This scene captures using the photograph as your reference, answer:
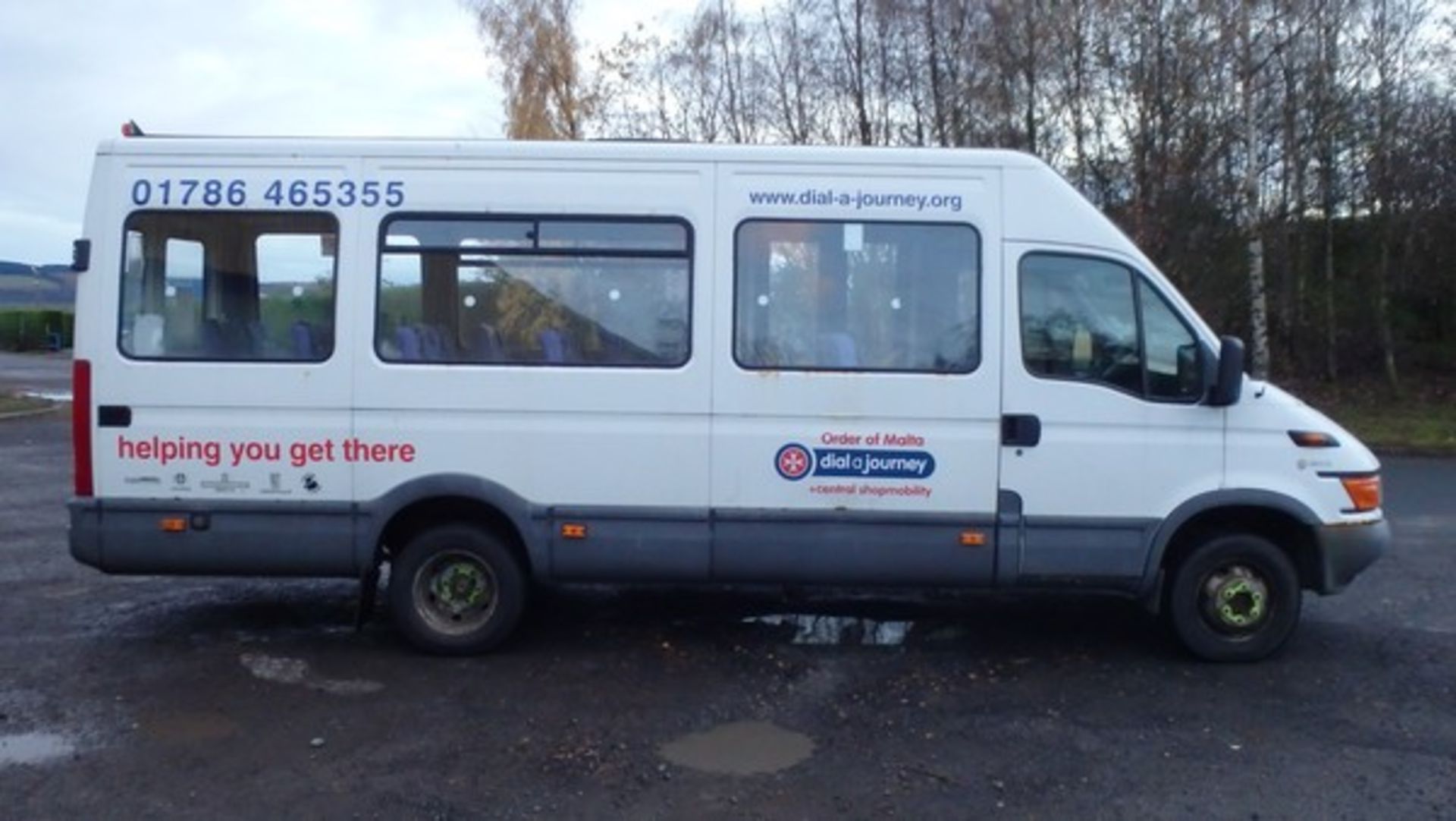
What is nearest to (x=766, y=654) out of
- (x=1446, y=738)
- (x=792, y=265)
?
(x=792, y=265)

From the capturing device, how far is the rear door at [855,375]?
22.7ft

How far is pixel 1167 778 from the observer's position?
216 inches

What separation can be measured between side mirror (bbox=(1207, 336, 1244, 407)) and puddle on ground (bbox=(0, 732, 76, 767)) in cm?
568

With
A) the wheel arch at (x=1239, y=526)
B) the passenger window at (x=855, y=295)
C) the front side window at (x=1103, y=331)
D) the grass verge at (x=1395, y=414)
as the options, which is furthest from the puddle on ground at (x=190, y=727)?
the grass verge at (x=1395, y=414)

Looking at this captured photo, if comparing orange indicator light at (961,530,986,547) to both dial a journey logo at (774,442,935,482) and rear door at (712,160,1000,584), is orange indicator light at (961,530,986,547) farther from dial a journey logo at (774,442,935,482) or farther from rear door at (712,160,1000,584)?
dial a journey logo at (774,442,935,482)

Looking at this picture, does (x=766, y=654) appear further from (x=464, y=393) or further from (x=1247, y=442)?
(x=1247, y=442)

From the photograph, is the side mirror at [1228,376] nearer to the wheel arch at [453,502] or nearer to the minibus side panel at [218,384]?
the wheel arch at [453,502]

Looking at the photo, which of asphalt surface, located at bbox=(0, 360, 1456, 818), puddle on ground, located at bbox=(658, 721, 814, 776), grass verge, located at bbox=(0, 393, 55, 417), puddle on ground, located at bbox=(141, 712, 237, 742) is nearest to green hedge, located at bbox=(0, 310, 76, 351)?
grass verge, located at bbox=(0, 393, 55, 417)

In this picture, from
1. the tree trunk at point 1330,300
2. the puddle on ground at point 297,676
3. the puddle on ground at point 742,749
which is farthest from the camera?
the tree trunk at point 1330,300

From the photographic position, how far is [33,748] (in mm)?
5781

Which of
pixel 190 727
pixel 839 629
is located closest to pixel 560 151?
pixel 839 629

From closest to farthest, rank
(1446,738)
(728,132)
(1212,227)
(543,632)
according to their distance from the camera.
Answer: (1446,738) < (543,632) < (1212,227) < (728,132)

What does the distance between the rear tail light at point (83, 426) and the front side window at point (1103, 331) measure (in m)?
4.90

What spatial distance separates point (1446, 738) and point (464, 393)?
4.98m
